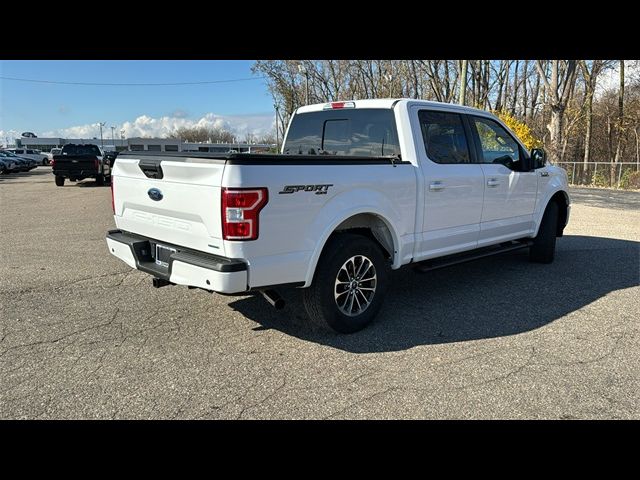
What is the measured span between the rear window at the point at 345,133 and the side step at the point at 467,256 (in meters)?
1.22

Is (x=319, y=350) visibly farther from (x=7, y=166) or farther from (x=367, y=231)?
(x=7, y=166)

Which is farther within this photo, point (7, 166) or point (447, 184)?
point (7, 166)

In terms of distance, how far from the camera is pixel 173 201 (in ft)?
12.3

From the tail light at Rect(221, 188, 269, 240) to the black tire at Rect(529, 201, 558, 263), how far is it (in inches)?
195

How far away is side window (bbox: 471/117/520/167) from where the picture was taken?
563cm

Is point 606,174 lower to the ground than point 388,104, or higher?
lower

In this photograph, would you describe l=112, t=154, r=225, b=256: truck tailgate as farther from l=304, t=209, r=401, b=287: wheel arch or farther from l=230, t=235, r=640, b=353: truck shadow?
l=230, t=235, r=640, b=353: truck shadow

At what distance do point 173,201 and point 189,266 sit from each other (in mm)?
597

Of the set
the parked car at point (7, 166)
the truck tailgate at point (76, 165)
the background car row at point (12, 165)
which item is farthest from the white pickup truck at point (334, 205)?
the background car row at point (12, 165)

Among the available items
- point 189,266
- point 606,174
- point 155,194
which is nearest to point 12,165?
point 155,194

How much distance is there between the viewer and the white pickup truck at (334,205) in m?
3.39

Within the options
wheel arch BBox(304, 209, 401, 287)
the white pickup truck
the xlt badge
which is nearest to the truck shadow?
the white pickup truck
